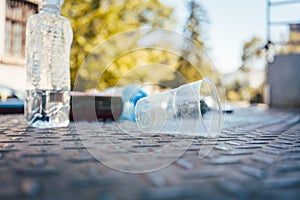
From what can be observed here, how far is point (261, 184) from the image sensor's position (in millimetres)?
979

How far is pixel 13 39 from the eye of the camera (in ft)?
17.6

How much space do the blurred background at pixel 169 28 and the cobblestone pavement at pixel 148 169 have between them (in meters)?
1.03

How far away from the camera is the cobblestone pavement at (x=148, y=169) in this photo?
0.88 metres

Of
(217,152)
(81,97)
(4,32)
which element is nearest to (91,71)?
(81,97)

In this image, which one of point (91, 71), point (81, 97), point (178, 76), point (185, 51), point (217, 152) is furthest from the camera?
point (81, 97)

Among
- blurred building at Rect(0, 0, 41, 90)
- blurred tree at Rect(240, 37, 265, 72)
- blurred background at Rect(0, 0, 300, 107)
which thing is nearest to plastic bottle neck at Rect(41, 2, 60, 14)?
blurred background at Rect(0, 0, 300, 107)

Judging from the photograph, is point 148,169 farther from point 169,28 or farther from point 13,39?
point 13,39

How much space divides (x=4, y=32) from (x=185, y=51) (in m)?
3.86

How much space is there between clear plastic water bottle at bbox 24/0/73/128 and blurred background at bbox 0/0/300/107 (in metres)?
0.38

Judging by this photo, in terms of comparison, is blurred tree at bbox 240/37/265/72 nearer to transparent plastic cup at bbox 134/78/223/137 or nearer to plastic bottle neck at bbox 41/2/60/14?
plastic bottle neck at bbox 41/2/60/14

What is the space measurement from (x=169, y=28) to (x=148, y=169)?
12.7ft

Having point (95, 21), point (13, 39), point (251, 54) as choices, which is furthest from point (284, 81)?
point (251, 54)

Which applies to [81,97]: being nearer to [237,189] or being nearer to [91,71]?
[91,71]

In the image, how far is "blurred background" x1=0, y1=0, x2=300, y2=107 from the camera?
5020mm
